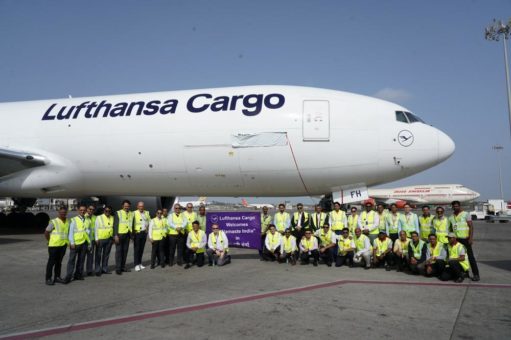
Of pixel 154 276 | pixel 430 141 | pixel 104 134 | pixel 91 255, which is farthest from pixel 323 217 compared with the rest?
pixel 104 134

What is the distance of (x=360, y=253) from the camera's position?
1018 centimetres

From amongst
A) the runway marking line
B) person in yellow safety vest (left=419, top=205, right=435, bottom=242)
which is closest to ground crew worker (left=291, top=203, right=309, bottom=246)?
person in yellow safety vest (left=419, top=205, right=435, bottom=242)

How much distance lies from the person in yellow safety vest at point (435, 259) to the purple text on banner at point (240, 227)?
4.76 meters

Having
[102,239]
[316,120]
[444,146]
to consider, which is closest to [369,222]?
[316,120]

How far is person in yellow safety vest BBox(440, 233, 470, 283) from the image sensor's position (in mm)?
8258

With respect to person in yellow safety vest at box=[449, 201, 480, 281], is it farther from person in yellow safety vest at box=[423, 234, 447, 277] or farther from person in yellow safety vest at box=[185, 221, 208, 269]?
person in yellow safety vest at box=[185, 221, 208, 269]

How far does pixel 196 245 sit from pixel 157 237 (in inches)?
41.2

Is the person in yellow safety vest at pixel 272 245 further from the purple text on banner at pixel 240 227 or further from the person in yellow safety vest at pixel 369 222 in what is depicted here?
the person in yellow safety vest at pixel 369 222

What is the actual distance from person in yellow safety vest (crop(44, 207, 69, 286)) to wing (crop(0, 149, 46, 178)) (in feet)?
23.3

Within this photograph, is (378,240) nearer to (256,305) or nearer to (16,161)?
(256,305)

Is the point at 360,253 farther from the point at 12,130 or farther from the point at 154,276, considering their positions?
the point at 12,130

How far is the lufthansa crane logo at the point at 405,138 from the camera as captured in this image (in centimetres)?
1177

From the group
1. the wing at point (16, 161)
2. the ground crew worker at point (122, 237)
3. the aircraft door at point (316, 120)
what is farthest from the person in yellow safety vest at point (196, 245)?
the wing at point (16, 161)

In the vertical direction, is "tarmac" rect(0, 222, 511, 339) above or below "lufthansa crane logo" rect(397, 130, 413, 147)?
below
